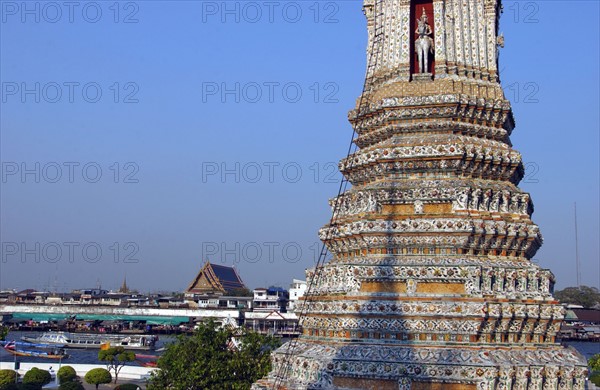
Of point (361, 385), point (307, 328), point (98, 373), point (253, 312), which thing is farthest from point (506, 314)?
point (253, 312)

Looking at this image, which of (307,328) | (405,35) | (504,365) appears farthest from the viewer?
(405,35)

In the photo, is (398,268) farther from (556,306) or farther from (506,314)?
(556,306)

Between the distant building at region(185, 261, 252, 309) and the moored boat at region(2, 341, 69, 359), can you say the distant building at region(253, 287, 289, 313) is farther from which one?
the moored boat at region(2, 341, 69, 359)

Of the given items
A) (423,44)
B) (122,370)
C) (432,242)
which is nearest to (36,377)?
(122,370)

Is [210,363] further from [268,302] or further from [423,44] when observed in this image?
[268,302]

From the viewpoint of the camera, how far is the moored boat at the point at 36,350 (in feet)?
193

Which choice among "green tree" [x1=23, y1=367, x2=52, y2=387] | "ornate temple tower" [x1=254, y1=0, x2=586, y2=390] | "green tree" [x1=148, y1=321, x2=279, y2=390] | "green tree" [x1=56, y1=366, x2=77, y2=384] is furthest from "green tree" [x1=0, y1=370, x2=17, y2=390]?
"ornate temple tower" [x1=254, y1=0, x2=586, y2=390]

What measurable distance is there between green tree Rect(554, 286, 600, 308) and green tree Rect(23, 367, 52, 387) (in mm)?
95218


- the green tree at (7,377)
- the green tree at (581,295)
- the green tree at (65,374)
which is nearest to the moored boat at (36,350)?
the green tree at (65,374)

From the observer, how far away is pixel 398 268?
13156mm

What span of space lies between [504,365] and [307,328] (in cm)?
383

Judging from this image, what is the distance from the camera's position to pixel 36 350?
203ft

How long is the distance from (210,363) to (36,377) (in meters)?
18.4

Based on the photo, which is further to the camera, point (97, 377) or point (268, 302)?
point (268, 302)
